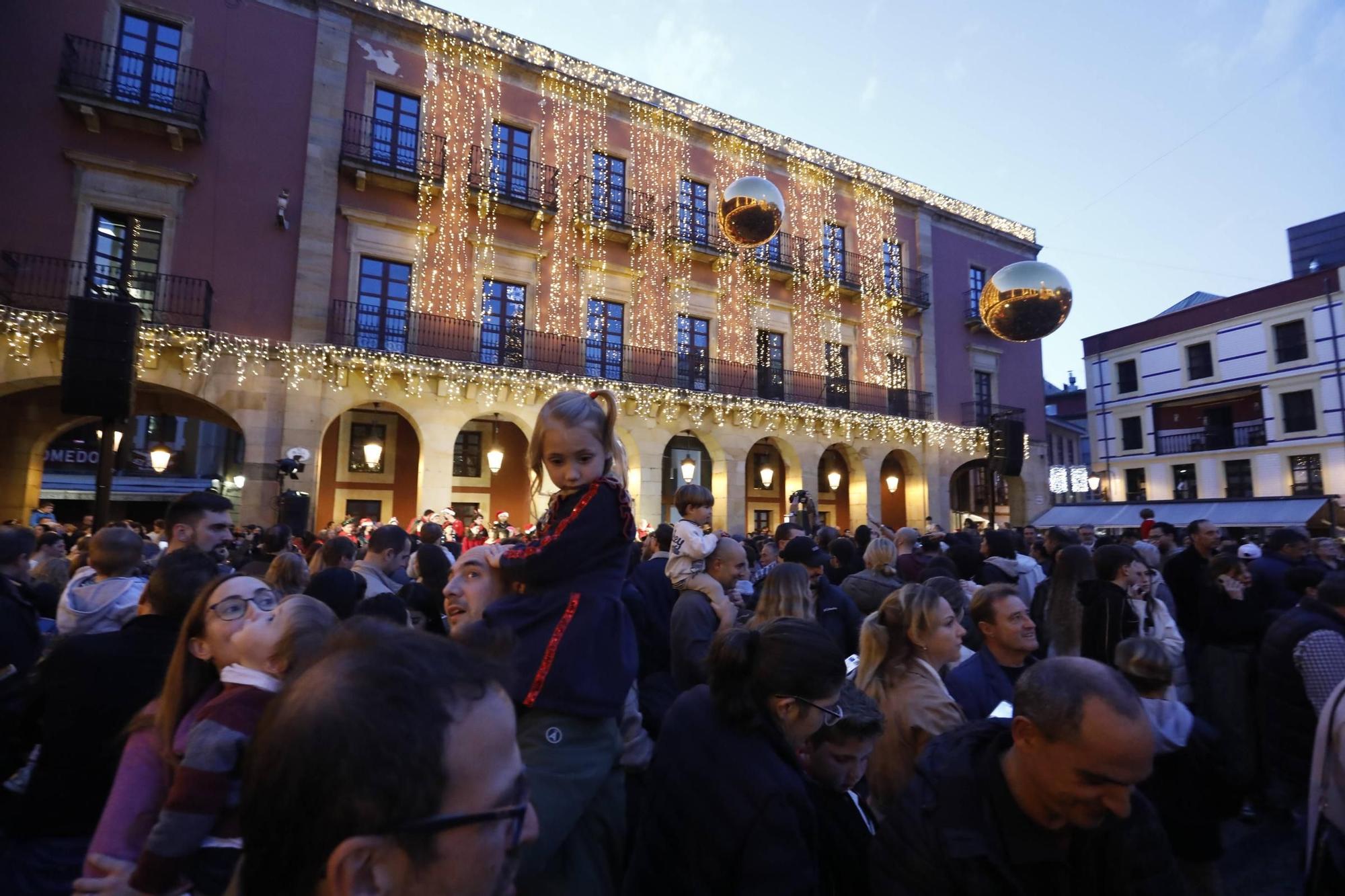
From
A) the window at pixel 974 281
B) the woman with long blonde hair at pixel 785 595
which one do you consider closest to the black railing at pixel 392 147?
the woman with long blonde hair at pixel 785 595

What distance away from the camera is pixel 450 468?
1467 centimetres

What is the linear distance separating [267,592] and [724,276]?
1817cm

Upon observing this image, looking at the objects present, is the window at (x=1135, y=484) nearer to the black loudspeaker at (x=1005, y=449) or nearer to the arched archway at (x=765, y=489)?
the arched archway at (x=765, y=489)

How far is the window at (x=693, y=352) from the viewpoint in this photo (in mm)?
18188

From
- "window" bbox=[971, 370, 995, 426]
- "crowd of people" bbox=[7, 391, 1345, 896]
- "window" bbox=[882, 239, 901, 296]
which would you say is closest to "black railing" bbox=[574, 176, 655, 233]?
"window" bbox=[882, 239, 901, 296]

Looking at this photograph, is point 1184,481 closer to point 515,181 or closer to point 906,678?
point 515,181

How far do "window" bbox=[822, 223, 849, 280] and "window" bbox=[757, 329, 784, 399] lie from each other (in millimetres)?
2579

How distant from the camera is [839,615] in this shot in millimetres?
4449

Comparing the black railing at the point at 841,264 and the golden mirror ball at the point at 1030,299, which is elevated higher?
the black railing at the point at 841,264

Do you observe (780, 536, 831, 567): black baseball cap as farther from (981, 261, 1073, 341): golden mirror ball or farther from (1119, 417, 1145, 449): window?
(1119, 417, 1145, 449): window

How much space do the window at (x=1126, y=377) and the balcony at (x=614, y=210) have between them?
2487 centimetres

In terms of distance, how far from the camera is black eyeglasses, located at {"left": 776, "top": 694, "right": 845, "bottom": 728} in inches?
74.8

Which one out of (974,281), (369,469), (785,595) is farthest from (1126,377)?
(785,595)

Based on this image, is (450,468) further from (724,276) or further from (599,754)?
(599,754)
